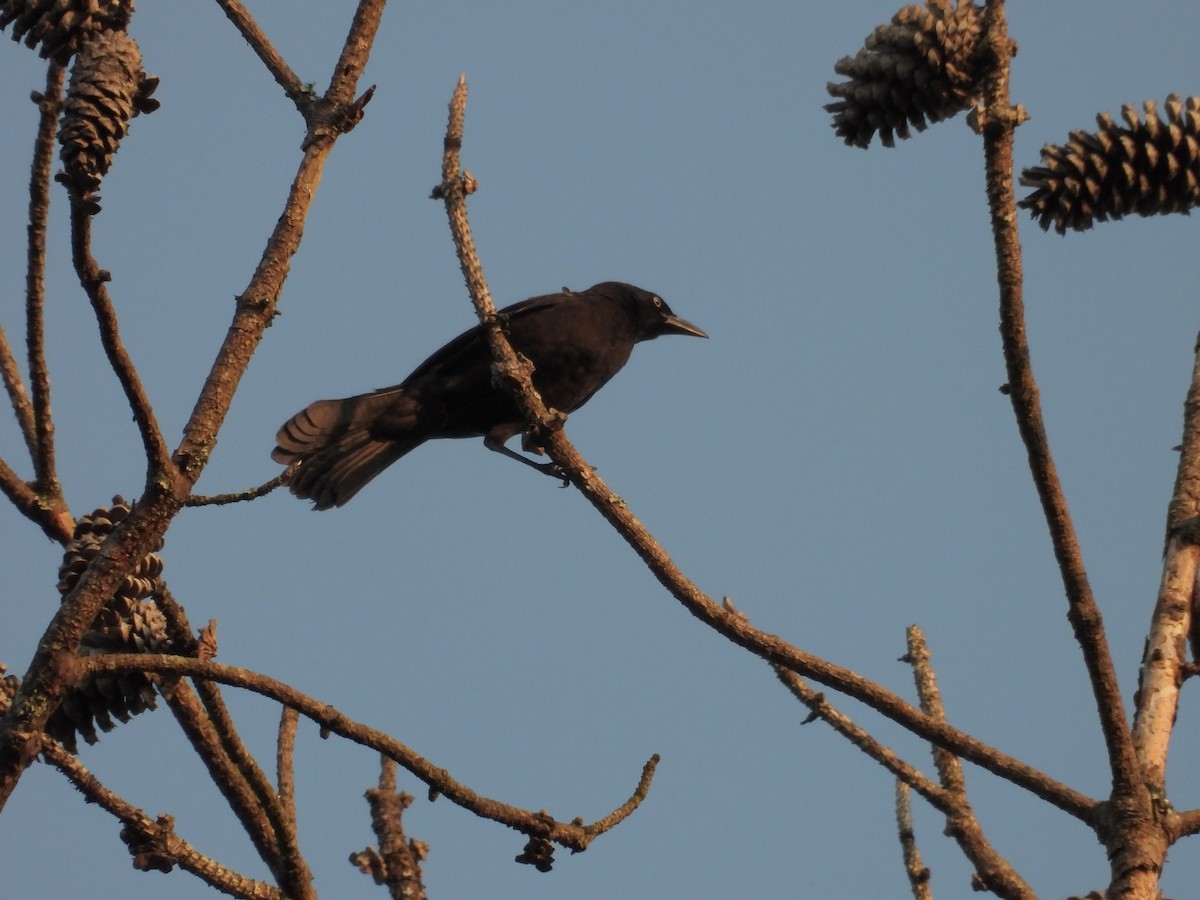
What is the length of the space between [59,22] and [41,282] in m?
1.10

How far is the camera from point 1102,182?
278 cm

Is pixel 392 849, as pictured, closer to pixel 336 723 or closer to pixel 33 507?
pixel 33 507

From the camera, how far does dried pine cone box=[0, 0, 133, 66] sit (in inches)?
112

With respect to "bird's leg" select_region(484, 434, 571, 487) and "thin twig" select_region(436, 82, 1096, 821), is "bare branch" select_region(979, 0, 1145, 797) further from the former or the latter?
"bird's leg" select_region(484, 434, 571, 487)

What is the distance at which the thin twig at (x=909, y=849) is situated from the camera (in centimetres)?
414

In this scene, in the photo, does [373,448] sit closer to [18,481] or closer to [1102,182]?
[18,481]

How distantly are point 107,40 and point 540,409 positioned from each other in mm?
2204

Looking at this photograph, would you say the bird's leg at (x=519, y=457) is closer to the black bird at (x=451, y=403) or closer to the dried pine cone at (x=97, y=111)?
the black bird at (x=451, y=403)

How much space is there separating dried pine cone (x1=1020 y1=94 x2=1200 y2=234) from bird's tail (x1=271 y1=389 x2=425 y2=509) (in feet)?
15.2

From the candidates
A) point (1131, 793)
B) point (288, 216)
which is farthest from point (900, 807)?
point (288, 216)

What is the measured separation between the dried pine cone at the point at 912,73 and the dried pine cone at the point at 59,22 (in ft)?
4.79

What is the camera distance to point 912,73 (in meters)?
2.79

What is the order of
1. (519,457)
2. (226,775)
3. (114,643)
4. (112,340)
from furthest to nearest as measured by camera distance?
1. (519,457)
2. (226,775)
3. (114,643)
4. (112,340)

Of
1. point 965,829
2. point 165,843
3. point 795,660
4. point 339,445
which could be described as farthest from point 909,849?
point 339,445
